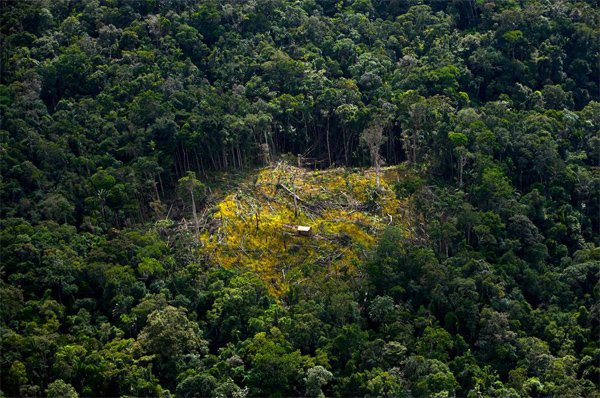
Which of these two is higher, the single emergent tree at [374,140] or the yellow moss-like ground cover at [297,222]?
the single emergent tree at [374,140]

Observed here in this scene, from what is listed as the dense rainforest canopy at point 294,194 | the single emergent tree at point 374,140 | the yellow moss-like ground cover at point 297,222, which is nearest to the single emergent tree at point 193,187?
the dense rainforest canopy at point 294,194

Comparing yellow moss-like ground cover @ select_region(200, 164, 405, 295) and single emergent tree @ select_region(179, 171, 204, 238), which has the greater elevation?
single emergent tree @ select_region(179, 171, 204, 238)

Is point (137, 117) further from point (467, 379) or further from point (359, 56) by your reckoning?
point (467, 379)

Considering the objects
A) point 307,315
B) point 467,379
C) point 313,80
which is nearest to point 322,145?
point 313,80

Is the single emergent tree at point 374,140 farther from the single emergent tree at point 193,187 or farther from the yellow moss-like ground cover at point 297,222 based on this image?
the single emergent tree at point 193,187

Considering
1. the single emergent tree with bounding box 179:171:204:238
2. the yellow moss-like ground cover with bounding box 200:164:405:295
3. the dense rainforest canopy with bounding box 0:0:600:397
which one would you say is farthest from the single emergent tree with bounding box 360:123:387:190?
the single emergent tree with bounding box 179:171:204:238

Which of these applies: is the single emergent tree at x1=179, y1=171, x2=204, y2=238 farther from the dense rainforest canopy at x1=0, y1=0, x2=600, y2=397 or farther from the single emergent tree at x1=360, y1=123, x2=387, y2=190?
the single emergent tree at x1=360, y1=123, x2=387, y2=190
